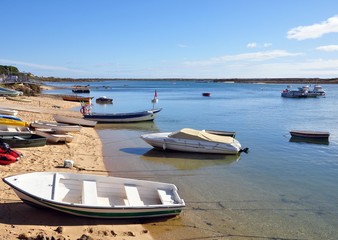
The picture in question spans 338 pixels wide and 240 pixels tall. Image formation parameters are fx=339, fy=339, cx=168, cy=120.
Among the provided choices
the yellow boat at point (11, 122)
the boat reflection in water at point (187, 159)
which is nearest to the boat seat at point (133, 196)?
the boat reflection in water at point (187, 159)

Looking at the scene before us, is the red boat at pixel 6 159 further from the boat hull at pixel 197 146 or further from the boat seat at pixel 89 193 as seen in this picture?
the boat hull at pixel 197 146

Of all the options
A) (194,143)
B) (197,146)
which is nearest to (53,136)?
(194,143)

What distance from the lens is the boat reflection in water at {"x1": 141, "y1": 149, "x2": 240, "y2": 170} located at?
18016 mm

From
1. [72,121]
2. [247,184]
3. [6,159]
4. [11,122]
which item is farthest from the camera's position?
[72,121]

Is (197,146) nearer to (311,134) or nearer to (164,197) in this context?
(164,197)

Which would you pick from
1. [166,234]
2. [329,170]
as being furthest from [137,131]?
[166,234]

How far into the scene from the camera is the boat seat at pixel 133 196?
1014 cm

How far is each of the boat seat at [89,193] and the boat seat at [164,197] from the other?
2034 mm

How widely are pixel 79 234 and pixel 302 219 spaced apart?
7153 mm

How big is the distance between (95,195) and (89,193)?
8.1 inches

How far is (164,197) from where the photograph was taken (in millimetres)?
10672

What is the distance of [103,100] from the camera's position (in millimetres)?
57250

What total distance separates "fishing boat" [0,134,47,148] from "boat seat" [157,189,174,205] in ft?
30.6

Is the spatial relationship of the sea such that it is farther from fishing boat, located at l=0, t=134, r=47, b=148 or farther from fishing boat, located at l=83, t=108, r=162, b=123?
fishing boat, located at l=83, t=108, r=162, b=123
